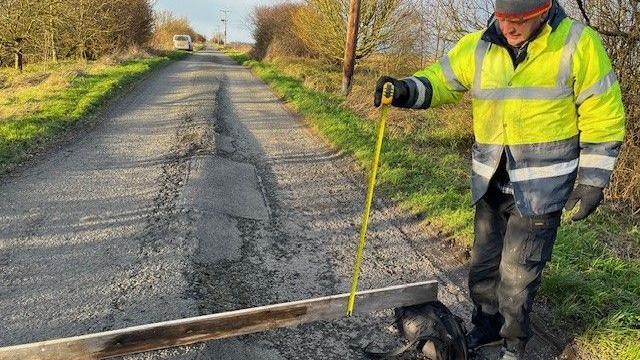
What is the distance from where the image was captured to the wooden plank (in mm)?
2529

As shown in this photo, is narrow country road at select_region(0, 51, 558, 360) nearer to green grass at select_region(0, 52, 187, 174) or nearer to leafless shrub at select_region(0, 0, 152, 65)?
green grass at select_region(0, 52, 187, 174)

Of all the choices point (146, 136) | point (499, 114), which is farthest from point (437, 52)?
point (499, 114)

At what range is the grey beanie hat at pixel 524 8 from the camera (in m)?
2.38

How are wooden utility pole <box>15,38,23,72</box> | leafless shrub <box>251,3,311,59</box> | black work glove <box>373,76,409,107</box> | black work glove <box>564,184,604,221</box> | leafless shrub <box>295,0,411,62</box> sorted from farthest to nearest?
leafless shrub <box>251,3,311,59</box> → wooden utility pole <box>15,38,23,72</box> → leafless shrub <box>295,0,411,62</box> → black work glove <box>373,76,409,107</box> → black work glove <box>564,184,604,221</box>

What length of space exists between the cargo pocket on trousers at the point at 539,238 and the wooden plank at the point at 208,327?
2.14 feet

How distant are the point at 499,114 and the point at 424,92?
0.46 m

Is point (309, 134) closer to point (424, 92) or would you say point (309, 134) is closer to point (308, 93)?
point (308, 93)

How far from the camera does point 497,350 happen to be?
127 inches

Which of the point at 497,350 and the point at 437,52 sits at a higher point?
the point at 437,52

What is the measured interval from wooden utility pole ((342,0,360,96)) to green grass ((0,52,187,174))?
6900 mm

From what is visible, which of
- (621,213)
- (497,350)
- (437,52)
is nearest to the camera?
(497,350)

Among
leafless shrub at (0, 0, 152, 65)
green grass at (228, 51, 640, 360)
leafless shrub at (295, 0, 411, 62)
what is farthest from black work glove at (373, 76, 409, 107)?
leafless shrub at (0, 0, 152, 65)

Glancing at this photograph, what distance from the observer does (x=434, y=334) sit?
2.86m

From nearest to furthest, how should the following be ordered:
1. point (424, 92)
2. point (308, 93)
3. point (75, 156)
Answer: point (424, 92), point (75, 156), point (308, 93)
